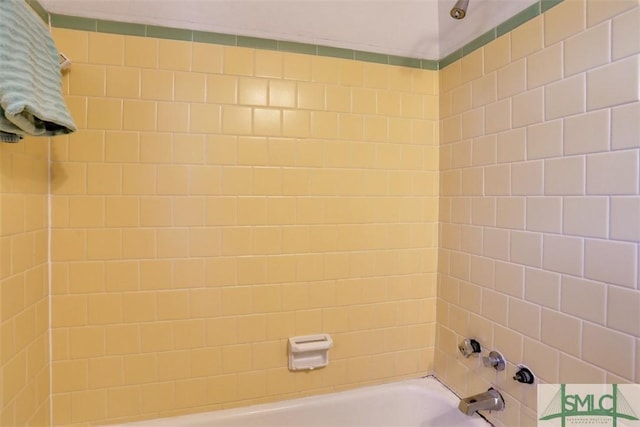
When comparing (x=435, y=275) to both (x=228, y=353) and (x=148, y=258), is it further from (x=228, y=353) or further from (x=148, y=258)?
(x=148, y=258)

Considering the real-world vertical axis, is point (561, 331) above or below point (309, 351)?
above

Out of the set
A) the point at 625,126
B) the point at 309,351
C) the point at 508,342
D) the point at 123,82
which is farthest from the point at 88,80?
the point at 508,342

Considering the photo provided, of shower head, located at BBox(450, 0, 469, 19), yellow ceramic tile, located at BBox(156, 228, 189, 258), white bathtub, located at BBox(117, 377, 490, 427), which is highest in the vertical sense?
shower head, located at BBox(450, 0, 469, 19)

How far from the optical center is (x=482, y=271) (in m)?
1.26

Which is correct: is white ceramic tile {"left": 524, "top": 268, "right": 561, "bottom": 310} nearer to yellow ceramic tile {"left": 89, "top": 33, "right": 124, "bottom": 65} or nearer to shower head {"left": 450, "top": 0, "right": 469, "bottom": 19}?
shower head {"left": 450, "top": 0, "right": 469, "bottom": 19}

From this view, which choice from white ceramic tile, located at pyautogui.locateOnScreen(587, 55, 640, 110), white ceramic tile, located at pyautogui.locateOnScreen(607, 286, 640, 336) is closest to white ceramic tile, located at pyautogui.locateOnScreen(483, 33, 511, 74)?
white ceramic tile, located at pyautogui.locateOnScreen(587, 55, 640, 110)

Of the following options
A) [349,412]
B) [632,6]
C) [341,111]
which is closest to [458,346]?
[349,412]

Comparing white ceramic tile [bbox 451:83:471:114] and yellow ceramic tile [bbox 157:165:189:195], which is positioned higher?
white ceramic tile [bbox 451:83:471:114]

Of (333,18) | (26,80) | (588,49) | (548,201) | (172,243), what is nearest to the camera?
(26,80)

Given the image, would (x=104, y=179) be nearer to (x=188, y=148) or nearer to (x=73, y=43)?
(x=188, y=148)

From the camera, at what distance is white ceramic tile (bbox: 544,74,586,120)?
0.92 m

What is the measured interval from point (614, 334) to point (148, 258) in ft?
4.73

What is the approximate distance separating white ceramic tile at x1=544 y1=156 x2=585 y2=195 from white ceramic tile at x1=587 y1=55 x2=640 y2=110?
15 centimetres

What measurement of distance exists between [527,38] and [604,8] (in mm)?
227
